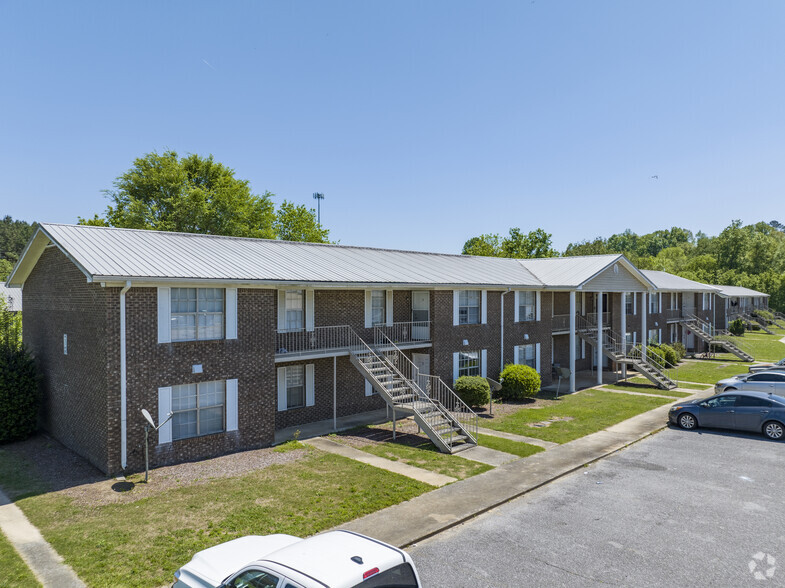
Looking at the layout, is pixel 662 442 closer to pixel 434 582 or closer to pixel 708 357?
pixel 434 582

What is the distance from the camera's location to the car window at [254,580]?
18.2ft

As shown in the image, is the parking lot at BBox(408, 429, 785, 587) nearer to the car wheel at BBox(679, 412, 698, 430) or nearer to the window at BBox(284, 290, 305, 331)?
the car wheel at BBox(679, 412, 698, 430)

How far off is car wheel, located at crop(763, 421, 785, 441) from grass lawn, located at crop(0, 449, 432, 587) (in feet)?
40.3

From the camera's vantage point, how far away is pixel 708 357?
39.2 meters

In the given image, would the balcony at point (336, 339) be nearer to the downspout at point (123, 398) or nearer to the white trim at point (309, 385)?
the white trim at point (309, 385)

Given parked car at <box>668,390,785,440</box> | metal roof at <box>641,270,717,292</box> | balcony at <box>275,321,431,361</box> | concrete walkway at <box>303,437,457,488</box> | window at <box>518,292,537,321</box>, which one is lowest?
concrete walkway at <box>303,437,457,488</box>

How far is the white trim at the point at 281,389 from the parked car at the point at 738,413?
13.8m

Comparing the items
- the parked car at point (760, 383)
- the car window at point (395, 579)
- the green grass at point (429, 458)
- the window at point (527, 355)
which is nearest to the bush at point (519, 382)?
the window at point (527, 355)

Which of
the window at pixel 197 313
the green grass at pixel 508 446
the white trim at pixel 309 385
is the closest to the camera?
the window at pixel 197 313

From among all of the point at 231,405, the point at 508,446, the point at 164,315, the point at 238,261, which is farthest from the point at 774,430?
the point at 164,315

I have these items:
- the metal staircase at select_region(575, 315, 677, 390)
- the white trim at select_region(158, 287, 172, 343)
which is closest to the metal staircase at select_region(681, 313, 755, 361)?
the metal staircase at select_region(575, 315, 677, 390)

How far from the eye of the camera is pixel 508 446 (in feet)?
52.1

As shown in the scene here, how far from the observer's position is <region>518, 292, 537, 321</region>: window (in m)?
25.6

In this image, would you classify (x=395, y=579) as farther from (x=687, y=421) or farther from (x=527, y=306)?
(x=527, y=306)
